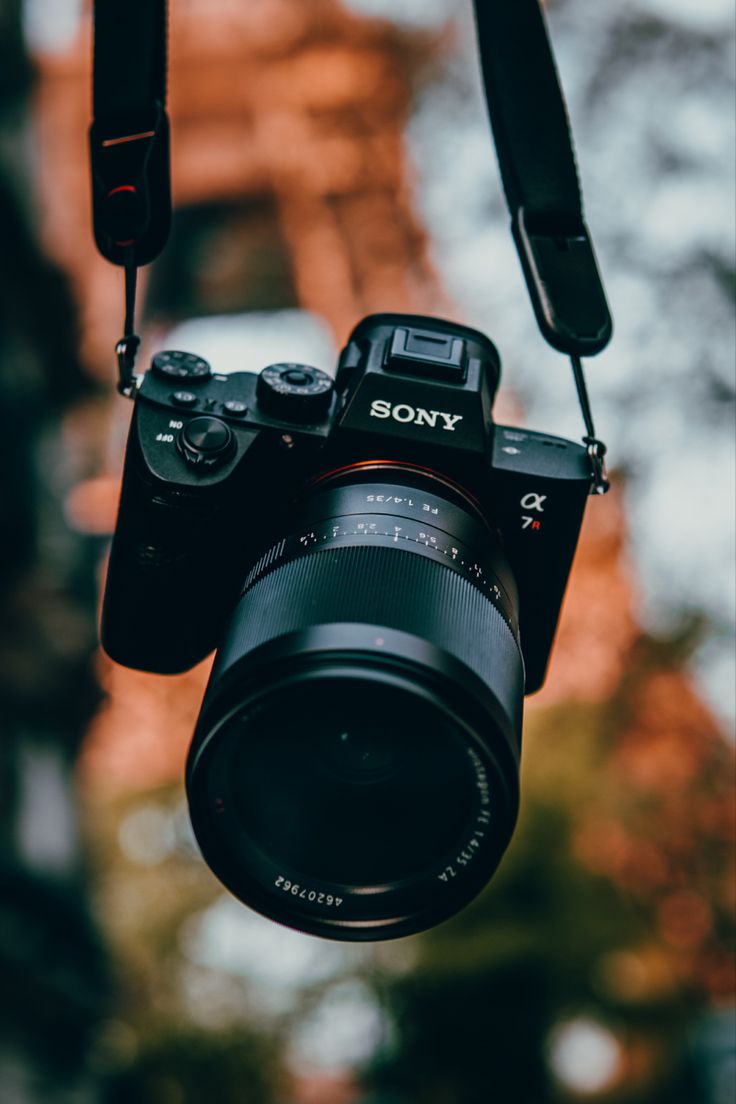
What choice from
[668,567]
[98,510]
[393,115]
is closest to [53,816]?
[98,510]

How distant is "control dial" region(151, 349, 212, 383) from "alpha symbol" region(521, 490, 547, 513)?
0.26 meters

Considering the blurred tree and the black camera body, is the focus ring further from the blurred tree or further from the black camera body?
the blurred tree

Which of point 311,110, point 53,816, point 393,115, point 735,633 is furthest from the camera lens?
point 311,110

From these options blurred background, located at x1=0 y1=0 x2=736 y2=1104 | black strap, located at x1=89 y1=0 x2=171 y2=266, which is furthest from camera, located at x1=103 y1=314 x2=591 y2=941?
blurred background, located at x1=0 y1=0 x2=736 y2=1104

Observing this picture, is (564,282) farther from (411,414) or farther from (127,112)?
(127,112)

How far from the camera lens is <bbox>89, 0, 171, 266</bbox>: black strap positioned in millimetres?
761

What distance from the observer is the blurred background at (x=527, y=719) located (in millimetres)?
3070

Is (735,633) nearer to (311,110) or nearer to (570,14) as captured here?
(570,14)

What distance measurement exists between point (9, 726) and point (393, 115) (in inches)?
106

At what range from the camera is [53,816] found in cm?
351

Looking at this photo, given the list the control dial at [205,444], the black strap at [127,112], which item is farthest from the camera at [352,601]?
the black strap at [127,112]

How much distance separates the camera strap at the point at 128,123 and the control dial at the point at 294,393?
0.34ft

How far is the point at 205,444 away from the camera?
0.76 meters

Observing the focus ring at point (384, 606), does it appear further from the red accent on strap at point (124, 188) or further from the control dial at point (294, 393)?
the red accent on strap at point (124, 188)
